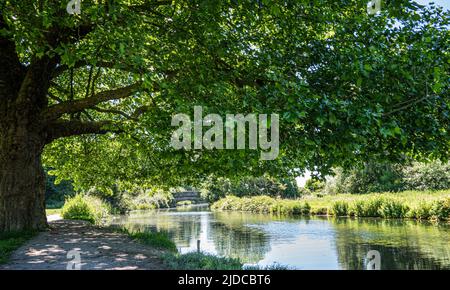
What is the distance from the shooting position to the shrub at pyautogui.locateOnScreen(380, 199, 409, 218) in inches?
1105

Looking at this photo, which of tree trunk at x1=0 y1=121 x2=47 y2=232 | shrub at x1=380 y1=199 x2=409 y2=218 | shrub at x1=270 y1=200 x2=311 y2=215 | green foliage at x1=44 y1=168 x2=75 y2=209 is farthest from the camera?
green foliage at x1=44 y1=168 x2=75 y2=209

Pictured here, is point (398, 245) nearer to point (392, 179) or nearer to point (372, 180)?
point (392, 179)

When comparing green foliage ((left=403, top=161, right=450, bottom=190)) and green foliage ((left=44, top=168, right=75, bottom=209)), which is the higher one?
green foliage ((left=403, top=161, right=450, bottom=190))

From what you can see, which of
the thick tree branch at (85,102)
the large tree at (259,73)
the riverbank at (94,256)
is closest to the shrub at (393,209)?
the large tree at (259,73)

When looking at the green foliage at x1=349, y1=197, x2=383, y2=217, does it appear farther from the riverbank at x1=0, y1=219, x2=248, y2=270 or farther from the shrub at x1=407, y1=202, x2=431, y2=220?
the riverbank at x1=0, y1=219, x2=248, y2=270

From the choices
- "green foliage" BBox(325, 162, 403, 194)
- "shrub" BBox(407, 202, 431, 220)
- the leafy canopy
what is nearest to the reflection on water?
"shrub" BBox(407, 202, 431, 220)

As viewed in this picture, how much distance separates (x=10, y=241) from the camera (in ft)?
34.5

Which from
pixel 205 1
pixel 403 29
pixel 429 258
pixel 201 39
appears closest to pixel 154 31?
pixel 201 39

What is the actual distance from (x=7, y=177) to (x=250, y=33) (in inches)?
344

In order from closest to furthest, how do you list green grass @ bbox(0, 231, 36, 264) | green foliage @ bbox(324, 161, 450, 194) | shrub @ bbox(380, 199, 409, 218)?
1. green grass @ bbox(0, 231, 36, 264)
2. shrub @ bbox(380, 199, 409, 218)
3. green foliage @ bbox(324, 161, 450, 194)

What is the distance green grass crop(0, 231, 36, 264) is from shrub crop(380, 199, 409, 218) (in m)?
24.6

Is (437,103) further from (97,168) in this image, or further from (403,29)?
(97,168)

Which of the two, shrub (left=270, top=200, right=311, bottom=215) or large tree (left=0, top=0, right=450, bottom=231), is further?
shrub (left=270, top=200, right=311, bottom=215)

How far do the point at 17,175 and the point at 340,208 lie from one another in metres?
27.3
